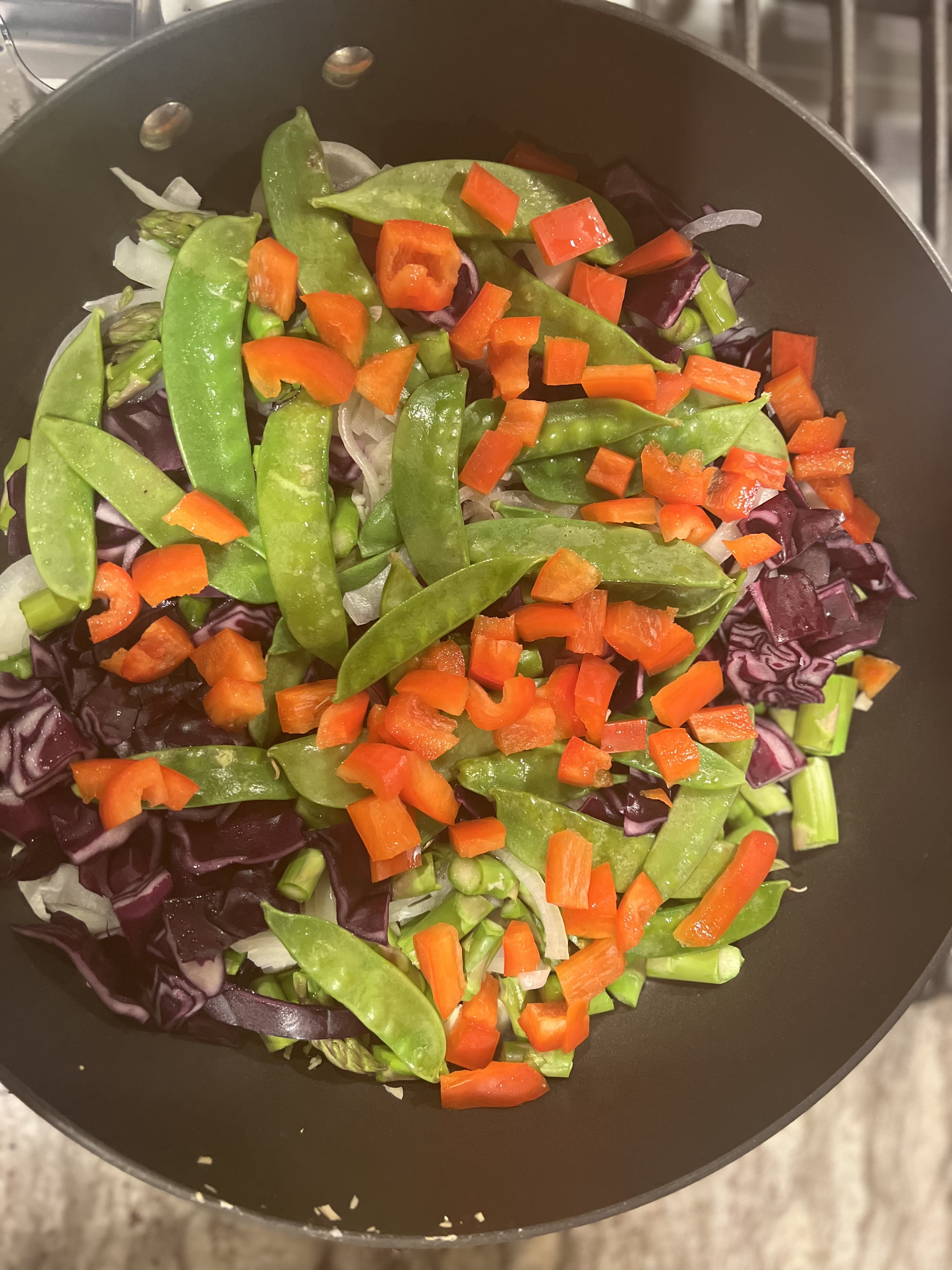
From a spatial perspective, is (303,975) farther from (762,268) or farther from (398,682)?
(762,268)

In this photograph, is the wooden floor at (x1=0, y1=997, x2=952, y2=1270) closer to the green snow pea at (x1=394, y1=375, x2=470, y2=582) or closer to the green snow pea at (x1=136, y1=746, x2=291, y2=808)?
the green snow pea at (x1=136, y1=746, x2=291, y2=808)

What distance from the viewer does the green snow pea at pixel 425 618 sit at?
208 centimetres

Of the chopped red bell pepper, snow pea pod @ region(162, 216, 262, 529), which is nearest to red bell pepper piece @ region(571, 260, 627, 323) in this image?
snow pea pod @ region(162, 216, 262, 529)

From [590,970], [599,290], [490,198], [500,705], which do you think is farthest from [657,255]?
[590,970]

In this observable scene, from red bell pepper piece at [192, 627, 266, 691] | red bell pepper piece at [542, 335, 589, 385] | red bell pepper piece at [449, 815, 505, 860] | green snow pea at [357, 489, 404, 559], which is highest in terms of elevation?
red bell pepper piece at [542, 335, 589, 385]

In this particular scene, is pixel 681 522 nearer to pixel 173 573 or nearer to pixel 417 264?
pixel 417 264

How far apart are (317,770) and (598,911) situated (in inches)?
33.3

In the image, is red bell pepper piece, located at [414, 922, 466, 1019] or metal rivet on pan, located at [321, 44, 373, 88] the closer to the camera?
metal rivet on pan, located at [321, 44, 373, 88]

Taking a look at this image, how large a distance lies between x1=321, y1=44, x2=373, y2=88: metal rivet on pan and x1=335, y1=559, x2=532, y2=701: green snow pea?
128cm

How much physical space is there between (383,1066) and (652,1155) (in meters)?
0.78

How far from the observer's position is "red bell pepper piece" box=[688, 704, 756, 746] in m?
2.36

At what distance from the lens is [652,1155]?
2318mm

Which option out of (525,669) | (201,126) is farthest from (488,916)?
(201,126)

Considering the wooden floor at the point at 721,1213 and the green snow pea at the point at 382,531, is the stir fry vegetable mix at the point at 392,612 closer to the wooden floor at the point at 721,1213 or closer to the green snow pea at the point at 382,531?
the green snow pea at the point at 382,531
